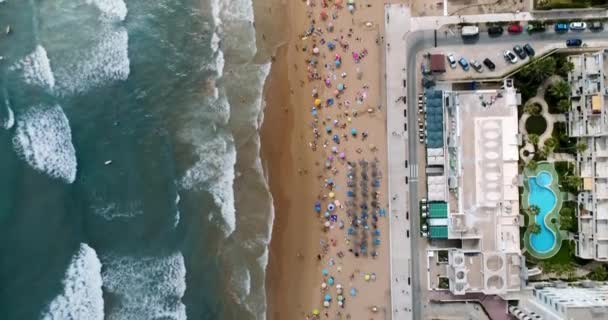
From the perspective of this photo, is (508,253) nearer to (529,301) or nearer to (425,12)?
(529,301)

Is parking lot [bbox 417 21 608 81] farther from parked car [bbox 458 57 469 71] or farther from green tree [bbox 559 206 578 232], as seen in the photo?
green tree [bbox 559 206 578 232]

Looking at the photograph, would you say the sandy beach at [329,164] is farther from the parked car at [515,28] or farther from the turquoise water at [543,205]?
the turquoise water at [543,205]

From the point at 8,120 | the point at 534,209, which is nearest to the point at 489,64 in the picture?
the point at 534,209

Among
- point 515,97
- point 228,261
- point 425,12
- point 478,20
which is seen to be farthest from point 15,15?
point 515,97

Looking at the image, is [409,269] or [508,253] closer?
[508,253]

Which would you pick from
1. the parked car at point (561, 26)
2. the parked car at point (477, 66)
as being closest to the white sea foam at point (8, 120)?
the parked car at point (477, 66)

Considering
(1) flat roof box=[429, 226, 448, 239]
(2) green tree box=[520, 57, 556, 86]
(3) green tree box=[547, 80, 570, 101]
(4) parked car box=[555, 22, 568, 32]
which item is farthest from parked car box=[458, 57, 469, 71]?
(1) flat roof box=[429, 226, 448, 239]
